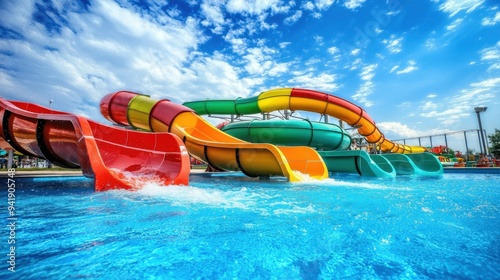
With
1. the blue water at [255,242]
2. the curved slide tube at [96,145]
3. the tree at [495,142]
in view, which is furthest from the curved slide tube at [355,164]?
the tree at [495,142]

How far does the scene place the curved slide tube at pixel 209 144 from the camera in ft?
19.5

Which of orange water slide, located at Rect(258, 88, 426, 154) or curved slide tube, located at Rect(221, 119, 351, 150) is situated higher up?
orange water slide, located at Rect(258, 88, 426, 154)

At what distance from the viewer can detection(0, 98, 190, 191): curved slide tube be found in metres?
4.14

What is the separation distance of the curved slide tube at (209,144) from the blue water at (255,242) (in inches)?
129

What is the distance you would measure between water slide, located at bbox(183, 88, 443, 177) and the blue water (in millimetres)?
5635

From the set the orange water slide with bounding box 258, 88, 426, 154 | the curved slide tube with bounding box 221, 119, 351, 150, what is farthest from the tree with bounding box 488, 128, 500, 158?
the curved slide tube with bounding box 221, 119, 351, 150

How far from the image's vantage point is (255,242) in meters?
1.57

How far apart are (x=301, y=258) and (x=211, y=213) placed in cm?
125

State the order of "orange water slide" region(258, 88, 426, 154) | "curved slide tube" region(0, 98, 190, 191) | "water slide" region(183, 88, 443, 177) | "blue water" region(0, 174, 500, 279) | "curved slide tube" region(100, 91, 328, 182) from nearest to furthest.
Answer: "blue water" region(0, 174, 500, 279) → "curved slide tube" region(0, 98, 190, 191) → "curved slide tube" region(100, 91, 328, 182) → "water slide" region(183, 88, 443, 177) → "orange water slide" region(258, 88, 426, 154)

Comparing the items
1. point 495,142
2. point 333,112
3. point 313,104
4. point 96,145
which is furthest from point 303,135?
point 495,142

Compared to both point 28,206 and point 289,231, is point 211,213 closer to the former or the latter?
point 289,231

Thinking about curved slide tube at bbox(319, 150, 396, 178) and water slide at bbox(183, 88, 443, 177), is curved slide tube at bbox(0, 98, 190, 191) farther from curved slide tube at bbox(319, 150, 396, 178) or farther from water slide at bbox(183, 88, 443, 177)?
curved slide tube at bbox(319, 150, 396, 178)

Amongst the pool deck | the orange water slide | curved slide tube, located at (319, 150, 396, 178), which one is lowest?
the pool deck

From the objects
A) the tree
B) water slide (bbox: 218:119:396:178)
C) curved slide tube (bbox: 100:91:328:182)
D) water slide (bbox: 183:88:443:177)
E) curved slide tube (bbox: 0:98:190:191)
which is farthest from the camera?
the tree
